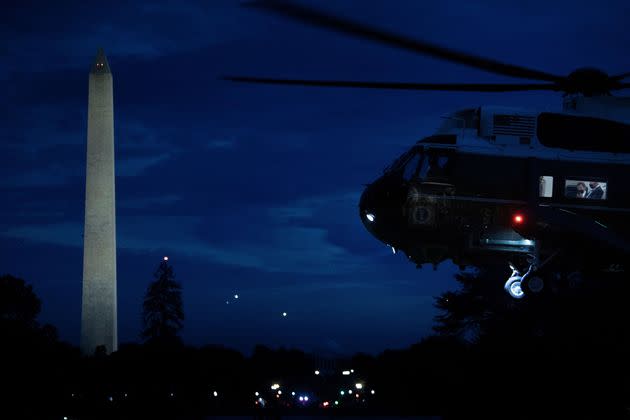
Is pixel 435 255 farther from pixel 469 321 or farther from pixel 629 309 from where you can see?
pixel 469 321

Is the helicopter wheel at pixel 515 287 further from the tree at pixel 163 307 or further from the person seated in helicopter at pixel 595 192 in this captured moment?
the tree at pixel 163 307

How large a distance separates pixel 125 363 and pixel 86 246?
37.3 feet

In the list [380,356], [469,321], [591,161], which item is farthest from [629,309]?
[380,356]

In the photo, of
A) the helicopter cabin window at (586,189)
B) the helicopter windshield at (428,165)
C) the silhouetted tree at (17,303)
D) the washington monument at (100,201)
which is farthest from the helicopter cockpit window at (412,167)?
the silhouetted tree at (17,303)

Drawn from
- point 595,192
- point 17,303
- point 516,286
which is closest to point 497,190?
point 595,192

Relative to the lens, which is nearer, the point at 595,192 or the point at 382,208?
the point at 382,208

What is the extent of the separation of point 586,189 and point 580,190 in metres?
0.14

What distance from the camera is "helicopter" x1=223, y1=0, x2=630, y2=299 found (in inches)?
1027

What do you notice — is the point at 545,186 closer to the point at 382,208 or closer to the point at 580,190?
the point at 580,190

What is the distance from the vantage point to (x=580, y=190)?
2653 centimetres

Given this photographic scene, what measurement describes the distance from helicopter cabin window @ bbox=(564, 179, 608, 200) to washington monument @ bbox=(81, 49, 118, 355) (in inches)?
1958

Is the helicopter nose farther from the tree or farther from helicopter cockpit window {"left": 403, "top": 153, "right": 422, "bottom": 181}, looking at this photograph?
the tree

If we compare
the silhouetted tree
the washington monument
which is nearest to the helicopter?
the washington monument

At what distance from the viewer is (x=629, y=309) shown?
5181 cm
